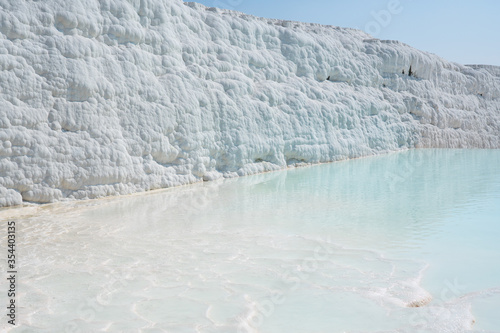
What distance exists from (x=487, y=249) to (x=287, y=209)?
2.29 metres

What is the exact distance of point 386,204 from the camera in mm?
5469

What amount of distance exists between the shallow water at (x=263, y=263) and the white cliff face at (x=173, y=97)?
30.4 inches

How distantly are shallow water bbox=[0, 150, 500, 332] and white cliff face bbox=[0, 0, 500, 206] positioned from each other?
→ 0.77 metres

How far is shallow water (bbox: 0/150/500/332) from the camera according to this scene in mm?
2398

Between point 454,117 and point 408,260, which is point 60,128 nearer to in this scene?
point 408,260

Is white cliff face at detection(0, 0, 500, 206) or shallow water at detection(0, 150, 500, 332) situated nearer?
shallow water at detection(0, 150, 500, 332)

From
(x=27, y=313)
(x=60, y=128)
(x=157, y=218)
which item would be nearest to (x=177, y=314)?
(x=27, y=313)

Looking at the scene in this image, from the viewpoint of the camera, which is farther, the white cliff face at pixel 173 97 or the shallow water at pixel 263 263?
the white cliff face at pixel 173 97

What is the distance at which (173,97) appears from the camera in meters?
7.70

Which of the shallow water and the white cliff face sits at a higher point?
the white cliff face

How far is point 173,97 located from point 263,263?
197 inches

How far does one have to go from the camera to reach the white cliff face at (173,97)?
5.95 meters

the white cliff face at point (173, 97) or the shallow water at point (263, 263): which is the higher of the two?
the white cliff face at point (173, 97)

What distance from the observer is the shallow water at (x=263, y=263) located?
2398 millimetres
